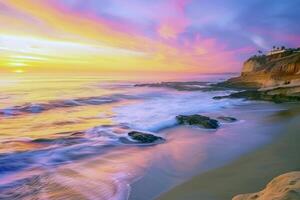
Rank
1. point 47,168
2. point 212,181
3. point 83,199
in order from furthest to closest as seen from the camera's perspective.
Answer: point 47,168, point 212,181, point 83,199

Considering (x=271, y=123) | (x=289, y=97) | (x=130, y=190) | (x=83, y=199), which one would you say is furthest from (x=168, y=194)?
(x=289, y=97)

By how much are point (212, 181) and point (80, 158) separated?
13.8 ft

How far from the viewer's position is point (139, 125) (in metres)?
14.8

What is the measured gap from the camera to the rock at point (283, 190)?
4.03 metres

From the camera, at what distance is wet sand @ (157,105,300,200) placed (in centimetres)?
605

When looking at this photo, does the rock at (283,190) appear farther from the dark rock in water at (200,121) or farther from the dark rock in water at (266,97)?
the dark rock in water at (266,97)

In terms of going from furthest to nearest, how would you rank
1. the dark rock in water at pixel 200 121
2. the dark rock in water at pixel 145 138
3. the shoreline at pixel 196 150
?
the dark rock in water at pixel 200 121, the dark rock in water at pixel 145 138, the shoreline at pixel 196 150

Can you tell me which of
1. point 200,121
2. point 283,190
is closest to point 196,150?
point 200,121

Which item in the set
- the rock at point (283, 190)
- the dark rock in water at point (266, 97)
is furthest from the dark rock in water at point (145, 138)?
the dark rock in water at point (266, 97)

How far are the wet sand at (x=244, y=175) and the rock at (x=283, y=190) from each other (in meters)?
1.05

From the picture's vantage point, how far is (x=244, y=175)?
702 centimetres

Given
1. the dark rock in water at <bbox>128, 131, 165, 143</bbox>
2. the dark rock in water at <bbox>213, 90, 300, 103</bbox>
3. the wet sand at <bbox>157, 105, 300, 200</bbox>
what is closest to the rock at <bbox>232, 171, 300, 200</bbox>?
the wet sand at <bbox>157, 105, 300, 200</bbox>

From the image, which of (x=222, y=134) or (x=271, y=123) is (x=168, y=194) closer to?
(x=222, y=134)

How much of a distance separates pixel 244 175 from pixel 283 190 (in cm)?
275
